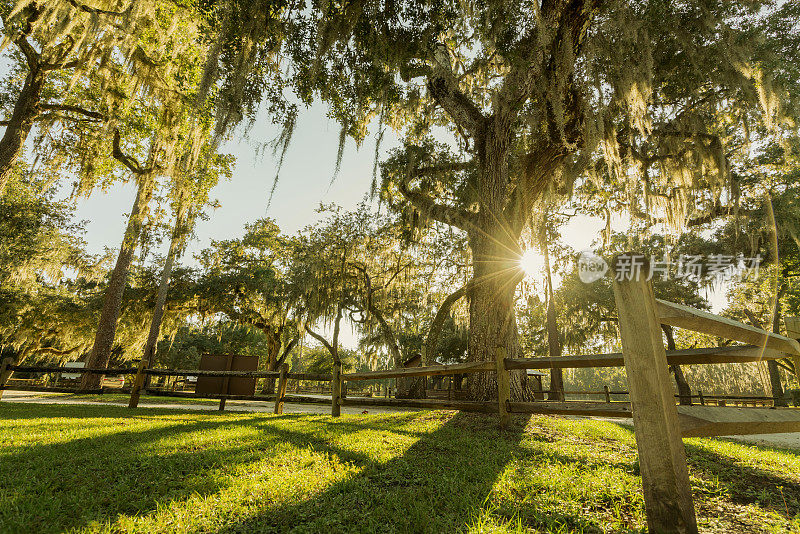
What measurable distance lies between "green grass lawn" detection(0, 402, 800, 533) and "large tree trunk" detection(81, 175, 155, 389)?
9.44m

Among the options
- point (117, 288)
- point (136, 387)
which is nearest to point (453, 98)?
point (136, 387)

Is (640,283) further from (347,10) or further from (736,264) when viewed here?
→ (736,264)

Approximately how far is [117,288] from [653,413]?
17.8 m

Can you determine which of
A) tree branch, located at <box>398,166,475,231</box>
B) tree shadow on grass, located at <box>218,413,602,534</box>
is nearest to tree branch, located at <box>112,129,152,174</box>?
tree branch, located at <box>398,166,475,231</box>

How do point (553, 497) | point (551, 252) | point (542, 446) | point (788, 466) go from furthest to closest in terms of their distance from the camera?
point (551, 252) → point (542, 446) → point (788, 466) → point (553, 497)

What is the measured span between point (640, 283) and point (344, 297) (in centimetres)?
1700

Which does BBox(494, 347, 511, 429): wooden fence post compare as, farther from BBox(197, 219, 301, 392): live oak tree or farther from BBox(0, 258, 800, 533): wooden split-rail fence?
BBox(197, 219, 301, 392): live oak tree

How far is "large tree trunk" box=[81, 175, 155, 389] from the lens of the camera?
1253cm

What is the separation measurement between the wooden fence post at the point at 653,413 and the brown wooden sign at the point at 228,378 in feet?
48.0

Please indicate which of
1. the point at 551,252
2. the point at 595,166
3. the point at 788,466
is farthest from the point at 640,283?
the point at 551,252

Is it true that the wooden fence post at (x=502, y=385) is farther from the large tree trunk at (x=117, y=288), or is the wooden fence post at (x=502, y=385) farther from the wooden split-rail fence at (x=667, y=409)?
the large tree trunk at (x=117, y=288)

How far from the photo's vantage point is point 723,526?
7.61 ft

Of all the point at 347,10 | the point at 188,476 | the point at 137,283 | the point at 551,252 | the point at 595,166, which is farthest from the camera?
the point at 137,283

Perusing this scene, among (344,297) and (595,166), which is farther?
(344,297)
